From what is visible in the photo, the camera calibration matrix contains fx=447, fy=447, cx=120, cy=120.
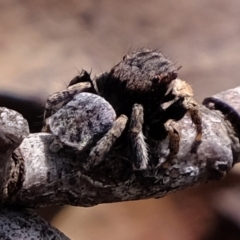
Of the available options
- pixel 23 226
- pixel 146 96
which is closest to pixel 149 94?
pixel 146 96

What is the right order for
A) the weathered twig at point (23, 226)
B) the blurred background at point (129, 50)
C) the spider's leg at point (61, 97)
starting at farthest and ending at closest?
1. the blurred background at point (129, 50)
2. the spider's leg at point (61, 97)
3. the weathered twig at point (23, 226)

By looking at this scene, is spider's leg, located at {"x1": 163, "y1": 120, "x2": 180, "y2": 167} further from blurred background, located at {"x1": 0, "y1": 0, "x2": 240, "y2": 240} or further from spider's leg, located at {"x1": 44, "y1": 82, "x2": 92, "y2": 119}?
blurred background, located at {"x1": 0, "y1": 0, "x2": 240, "y2": 240}

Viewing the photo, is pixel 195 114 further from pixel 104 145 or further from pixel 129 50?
pixel 129 50

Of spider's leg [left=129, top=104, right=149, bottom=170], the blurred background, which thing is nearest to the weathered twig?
spider's leg [left=129, top=104, right=149, bottom=170]

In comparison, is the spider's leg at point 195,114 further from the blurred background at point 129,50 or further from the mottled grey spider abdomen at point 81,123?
the blurred background at point 129,50

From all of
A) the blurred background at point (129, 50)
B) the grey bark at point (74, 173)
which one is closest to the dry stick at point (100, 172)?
the grey bark at point (74, 173)

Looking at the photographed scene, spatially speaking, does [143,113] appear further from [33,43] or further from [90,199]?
[33,43]

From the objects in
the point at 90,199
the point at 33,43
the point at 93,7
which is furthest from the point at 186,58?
the point at 90,199
